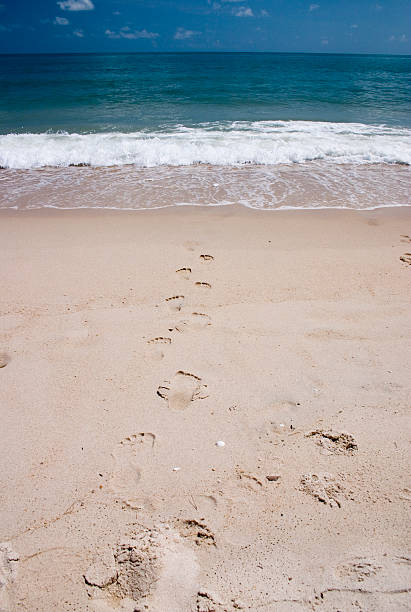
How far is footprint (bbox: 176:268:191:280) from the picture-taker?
3961mm

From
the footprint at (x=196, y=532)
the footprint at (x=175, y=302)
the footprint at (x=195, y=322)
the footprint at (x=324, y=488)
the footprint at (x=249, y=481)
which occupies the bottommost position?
the footprint at (x=196, y=532)

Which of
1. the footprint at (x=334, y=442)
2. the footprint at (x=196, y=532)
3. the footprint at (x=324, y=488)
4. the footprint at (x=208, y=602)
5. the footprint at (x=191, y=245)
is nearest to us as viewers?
the footprint at (x=208, y=602)

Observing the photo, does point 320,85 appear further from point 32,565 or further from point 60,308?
point 32,565

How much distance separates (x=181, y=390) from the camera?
2.61 m

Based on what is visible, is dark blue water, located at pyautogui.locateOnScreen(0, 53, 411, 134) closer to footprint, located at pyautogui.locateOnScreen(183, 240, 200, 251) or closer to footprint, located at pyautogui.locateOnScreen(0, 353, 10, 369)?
footprint, located at pyautogui.locateOnScreen(183, 240, 200, 251)

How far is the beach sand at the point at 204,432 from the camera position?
5.42ft

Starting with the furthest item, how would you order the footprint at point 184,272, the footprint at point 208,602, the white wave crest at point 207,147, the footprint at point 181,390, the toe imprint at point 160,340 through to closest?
the white wave crest at point 207,147 < the footprint at point 184,272 < the toe imprint at point 160,340 < the footprint at point 181,390 < the footprint at point 208,602

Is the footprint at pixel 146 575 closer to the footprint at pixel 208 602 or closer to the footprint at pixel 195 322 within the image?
the footprint at pixel 208 602

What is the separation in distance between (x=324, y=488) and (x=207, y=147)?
28.7 ft

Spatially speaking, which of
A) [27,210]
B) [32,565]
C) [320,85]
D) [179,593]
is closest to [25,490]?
[32,565]

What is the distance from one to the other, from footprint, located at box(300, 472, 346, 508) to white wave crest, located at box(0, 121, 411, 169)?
299 inches

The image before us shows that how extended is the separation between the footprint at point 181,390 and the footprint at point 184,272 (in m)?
1.47

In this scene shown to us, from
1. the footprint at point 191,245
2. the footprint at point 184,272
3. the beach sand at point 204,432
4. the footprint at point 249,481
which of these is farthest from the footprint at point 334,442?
the footprint at point 191,245

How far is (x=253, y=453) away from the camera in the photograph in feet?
7.20
